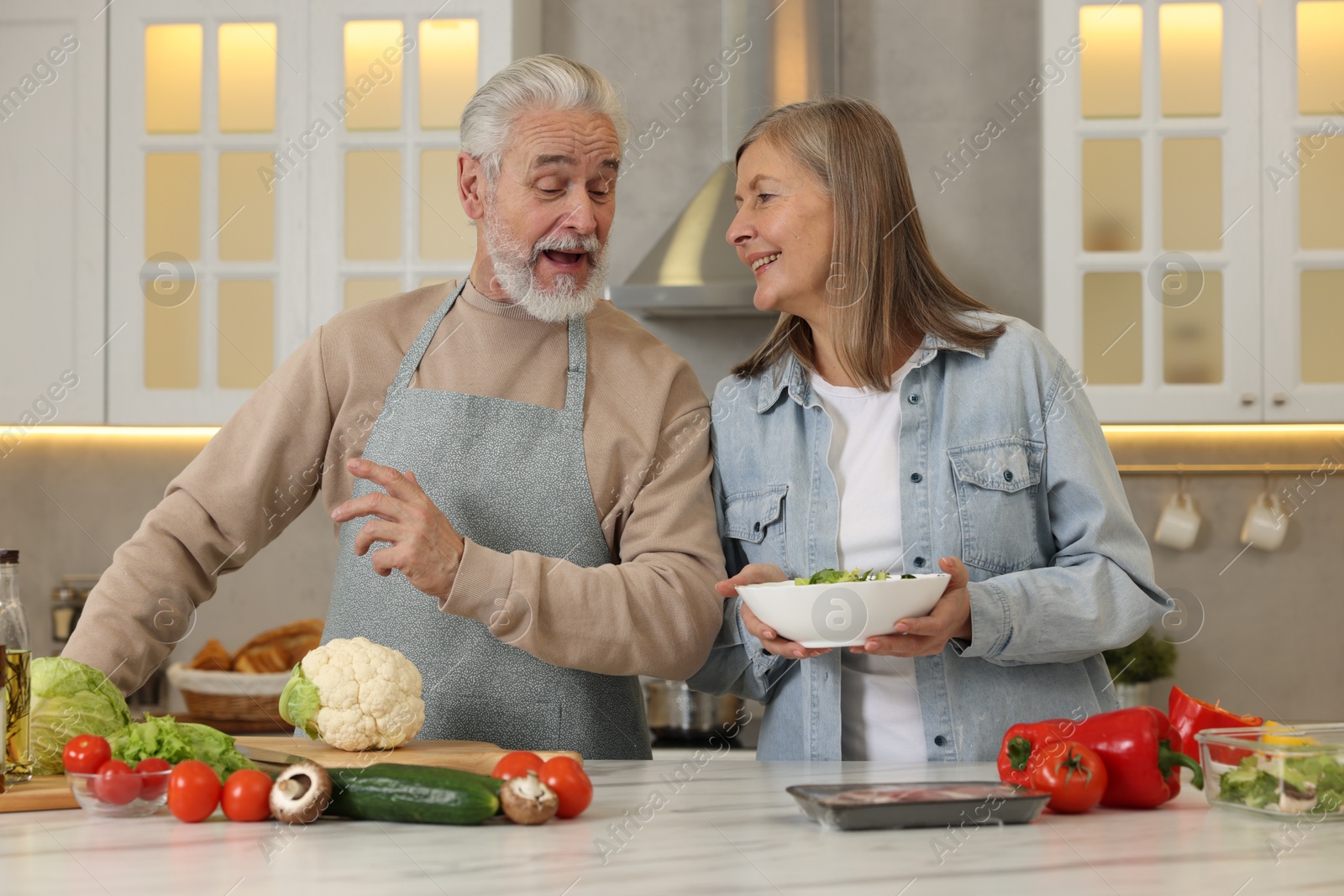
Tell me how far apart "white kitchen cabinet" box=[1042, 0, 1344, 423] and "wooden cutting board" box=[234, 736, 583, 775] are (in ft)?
7.00

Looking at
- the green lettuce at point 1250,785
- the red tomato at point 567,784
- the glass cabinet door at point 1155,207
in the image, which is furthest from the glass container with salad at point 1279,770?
the glass cabinet door at point 1155,207

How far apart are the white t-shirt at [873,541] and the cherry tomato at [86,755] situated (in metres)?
0.89

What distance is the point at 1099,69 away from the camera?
10.0 ft

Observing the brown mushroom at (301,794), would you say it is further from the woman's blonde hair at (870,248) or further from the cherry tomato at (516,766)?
the woman's blonde hair at (870,248)

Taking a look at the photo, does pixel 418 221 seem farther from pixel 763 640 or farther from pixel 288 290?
pixel 763 640

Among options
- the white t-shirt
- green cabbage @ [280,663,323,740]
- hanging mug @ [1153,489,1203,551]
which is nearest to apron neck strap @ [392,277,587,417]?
the white t-shirt

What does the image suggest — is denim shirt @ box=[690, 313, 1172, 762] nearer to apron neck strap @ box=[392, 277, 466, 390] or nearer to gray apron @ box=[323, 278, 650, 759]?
gray apron @ box=[323, 278, 650, 759]

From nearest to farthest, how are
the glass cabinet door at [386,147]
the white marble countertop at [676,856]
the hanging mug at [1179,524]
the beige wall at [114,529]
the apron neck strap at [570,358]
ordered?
the white marble countertop at [676,856]
the apron neck strap at [570,358]
the glass cabinet door at [386,147]
the hanging mug at [1179,524]
the beige wall at [114,529]

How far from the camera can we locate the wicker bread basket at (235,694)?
2.87 metres

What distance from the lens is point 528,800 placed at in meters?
1.12

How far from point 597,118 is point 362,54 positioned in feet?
5.38

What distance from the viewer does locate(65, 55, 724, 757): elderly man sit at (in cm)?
158

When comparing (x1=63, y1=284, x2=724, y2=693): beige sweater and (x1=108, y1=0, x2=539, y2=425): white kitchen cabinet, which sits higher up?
(x1=108, y1=0, x2=539, y2=425): white kitchen cabinet

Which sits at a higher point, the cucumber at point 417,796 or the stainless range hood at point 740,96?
the stainless range hood at point 740,96
